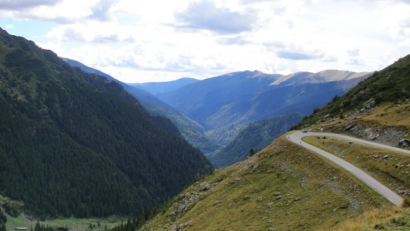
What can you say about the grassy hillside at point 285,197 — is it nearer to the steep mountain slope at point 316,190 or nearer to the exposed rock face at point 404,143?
the steep mountain slope at point 316,190

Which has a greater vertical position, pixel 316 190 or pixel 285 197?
pixel 316 190

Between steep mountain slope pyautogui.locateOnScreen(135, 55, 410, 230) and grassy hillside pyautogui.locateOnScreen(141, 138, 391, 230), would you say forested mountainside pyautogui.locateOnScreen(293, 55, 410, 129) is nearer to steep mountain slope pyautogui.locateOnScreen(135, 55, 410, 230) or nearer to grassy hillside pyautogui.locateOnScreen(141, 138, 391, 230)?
steep mountain slope pyautogui.locateOnScreen(135, 55, 410, 230)

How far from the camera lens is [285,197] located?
4334 cm

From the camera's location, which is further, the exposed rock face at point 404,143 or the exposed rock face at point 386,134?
the exposed rock face at point 386,134

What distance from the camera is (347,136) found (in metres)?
69.1

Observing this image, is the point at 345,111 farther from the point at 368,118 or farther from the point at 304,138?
the point at 304,138

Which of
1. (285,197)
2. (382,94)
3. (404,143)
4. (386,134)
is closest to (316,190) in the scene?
(285,197)

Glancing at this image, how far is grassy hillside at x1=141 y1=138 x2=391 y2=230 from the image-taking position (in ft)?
111

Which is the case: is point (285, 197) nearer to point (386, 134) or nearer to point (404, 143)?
point (404, 143)

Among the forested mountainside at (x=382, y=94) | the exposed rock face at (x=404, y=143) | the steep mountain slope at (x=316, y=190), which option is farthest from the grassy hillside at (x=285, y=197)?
the forested mountainside at (x=382, y=94)

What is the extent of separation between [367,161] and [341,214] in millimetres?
17136

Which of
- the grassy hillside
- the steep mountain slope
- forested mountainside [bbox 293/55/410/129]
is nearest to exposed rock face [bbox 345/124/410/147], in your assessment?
the steep mountain slope

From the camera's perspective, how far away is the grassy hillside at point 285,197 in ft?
111

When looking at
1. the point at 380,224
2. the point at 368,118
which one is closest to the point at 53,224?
the point at 368,118
